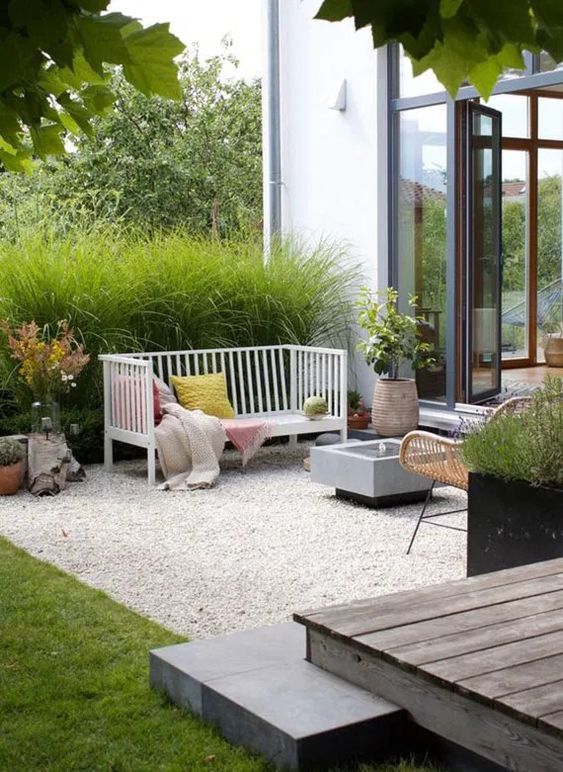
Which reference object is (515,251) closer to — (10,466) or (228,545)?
(10,466)

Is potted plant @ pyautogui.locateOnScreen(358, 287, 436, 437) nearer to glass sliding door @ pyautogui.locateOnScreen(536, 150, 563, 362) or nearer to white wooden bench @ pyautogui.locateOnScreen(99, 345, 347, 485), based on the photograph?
white wooden bench @ pyautogui.locateOnScreen(99, 345, 347, 485)

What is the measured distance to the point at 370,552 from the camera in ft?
19.2

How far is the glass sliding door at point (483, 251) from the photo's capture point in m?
8.98

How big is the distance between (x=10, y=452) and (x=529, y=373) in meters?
5.53

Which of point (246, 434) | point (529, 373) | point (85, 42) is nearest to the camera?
point (85, 42)

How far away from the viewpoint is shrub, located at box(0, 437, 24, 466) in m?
7.41

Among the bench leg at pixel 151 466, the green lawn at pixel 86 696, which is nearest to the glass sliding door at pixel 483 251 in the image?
the bench leg at pixel 151 466

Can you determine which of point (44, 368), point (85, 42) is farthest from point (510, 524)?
point (44, 368)

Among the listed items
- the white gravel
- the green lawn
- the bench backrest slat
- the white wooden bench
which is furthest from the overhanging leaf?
the bench backrest slat

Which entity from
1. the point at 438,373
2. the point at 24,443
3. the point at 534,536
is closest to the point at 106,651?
the point at 534,536

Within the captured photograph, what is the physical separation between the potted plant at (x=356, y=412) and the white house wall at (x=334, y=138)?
0.62ft

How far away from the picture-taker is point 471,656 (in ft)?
10.0

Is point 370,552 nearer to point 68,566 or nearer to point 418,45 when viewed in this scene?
point 68,566

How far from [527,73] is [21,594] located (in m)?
5.32
